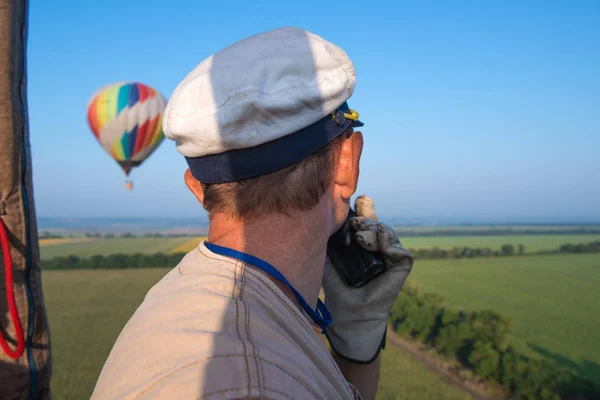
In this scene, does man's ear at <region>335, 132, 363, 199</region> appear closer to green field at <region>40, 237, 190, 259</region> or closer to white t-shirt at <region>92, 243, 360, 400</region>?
white t-shirt at <region>92, 243, 360, 400</region>

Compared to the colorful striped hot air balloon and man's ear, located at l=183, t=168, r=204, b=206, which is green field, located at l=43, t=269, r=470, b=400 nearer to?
man's ear, located at l=183, t=168, r=204, b=206

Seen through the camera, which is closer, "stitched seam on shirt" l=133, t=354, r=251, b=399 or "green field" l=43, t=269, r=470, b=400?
"stitched seam on shirt" l=133, t=354, r=251, b=399

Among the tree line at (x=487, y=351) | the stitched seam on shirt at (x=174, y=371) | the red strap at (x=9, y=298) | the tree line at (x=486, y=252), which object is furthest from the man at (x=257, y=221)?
the tree line at (x=486, y=252)

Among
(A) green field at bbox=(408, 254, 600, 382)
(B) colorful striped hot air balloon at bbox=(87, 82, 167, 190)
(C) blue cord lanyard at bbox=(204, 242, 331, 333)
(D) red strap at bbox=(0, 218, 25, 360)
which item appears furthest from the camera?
(B) colorful striped hot air balloon at bbox=(87, 82, 167, 190)

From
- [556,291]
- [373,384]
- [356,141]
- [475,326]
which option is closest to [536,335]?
[475,326]

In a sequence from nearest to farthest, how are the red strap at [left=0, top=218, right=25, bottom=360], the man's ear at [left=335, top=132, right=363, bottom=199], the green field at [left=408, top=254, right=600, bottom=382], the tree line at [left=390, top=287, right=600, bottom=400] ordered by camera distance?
the man's ear at [left=335, top=132, right=363, bottom=199] < the red strap at [left=0, top=218, right=25, bottom=360] < the tree line at [left=390, top=287, right=600, bottom=400] < the green field at [left=408, top=254, right=600, bottom=382]

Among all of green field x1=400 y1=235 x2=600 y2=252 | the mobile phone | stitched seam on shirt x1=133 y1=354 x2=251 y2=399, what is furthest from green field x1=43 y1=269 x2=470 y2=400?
green field x1=400 y1=235 x2=600 y2=252

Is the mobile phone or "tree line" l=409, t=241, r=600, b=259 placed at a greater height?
the mobile phone

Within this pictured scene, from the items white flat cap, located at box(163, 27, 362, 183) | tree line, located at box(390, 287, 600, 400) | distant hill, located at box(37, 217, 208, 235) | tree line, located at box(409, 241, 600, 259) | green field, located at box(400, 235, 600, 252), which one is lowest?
distant hill, located at box(37, 217, 208, 235)
